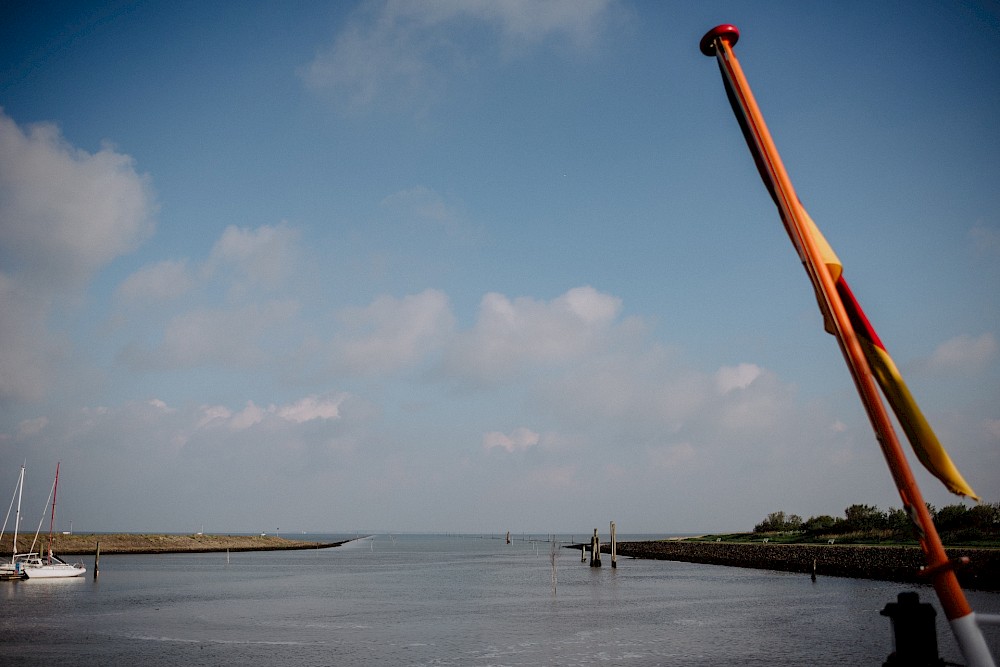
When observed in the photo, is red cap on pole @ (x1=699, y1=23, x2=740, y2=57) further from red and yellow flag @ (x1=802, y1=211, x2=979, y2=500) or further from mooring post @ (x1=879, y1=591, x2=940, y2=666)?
mooring post @ (x1=879, y1=591, x2=940, y2=666)

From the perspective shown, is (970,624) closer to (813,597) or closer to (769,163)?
(769,163)

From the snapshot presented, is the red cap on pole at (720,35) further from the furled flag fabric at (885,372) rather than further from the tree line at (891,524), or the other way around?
the tree line at (891,524)

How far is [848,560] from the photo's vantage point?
62.3 metres

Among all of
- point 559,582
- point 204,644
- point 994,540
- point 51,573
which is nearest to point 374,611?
point 204,644

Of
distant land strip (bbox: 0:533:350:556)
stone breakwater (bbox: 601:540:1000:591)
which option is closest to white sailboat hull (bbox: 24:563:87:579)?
distant land strip (bbox: 0:533:350:556)

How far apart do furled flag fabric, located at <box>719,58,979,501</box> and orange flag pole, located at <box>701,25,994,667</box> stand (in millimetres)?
17

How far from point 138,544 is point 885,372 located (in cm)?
14822

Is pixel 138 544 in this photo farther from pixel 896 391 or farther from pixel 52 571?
pixel 896 391

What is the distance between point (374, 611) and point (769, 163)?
141 feet

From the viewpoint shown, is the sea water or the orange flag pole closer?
the orange flag pole

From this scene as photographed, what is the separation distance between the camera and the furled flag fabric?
416cm

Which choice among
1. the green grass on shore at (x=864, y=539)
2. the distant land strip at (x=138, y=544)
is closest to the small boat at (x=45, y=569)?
the distant land strip at (x=138, y=544)

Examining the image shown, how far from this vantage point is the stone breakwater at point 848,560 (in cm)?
4547

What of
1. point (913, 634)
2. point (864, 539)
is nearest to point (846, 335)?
point (913, 634)
